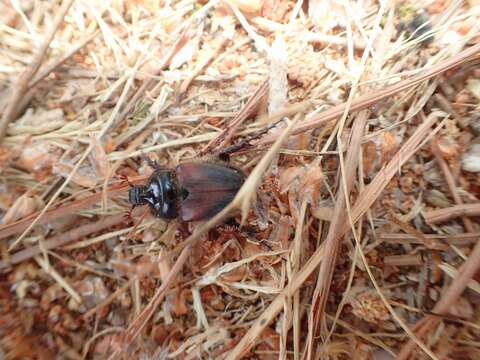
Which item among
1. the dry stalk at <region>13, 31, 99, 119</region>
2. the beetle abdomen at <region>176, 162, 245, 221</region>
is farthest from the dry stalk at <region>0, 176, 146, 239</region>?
the dry stalk at <region>13, 31, 99, 119</region>

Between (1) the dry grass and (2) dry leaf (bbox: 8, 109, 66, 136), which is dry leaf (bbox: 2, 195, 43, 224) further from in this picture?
(2) dry leaf (bbox: 8, 109, 66, 136)

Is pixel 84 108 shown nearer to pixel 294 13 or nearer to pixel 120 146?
pixel 120 146

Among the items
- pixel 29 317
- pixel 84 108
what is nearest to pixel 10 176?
pixel 84 108

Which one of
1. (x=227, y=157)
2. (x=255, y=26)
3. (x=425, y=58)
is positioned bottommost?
(x=227, y=157)

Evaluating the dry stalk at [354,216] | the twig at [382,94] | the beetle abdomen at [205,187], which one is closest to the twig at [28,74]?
the beetle abdomen at [205,187]

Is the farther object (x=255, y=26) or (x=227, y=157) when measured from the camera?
(x=255, y=26)

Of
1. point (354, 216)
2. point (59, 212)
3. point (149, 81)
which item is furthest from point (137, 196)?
point (354, 216)
